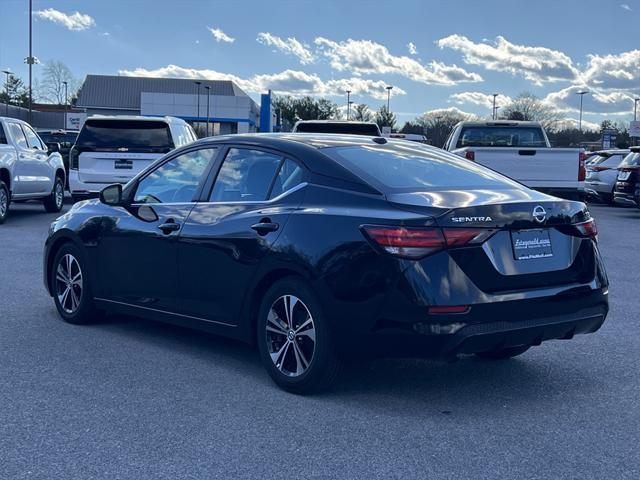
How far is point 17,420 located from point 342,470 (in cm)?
192

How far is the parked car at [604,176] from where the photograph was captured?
25.6 metres

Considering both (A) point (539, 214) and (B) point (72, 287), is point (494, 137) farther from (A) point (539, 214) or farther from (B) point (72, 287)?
(A) point (539, 214)

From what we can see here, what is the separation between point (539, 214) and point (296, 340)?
1638mm

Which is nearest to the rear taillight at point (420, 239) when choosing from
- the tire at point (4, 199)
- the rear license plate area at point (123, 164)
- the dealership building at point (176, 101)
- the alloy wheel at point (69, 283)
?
the alloy wheel at point (69, 283)

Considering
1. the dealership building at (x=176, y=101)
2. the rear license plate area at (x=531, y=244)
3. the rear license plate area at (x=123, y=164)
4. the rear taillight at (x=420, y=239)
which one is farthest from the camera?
the dealership building at (x=176, y=101)

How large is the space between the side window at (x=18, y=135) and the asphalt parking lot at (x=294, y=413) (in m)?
10.9

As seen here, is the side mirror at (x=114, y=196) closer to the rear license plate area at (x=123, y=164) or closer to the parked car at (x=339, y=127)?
the rear license plate area at (x=123, y=164)

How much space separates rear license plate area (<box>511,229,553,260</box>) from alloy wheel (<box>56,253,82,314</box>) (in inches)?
153

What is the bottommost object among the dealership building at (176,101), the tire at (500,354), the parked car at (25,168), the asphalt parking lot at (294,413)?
the asphalt parking lot at (294,413)

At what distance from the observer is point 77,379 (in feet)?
18.7

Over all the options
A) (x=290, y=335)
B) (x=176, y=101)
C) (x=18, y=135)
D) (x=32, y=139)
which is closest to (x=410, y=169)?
(x=290, y=335)

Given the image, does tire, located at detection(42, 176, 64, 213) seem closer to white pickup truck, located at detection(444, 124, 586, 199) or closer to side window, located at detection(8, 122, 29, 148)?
side window, located at detection(8, 122, 29, 148)

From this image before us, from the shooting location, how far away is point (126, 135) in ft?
53.1

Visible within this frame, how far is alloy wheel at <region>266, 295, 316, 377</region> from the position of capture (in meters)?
5.31
